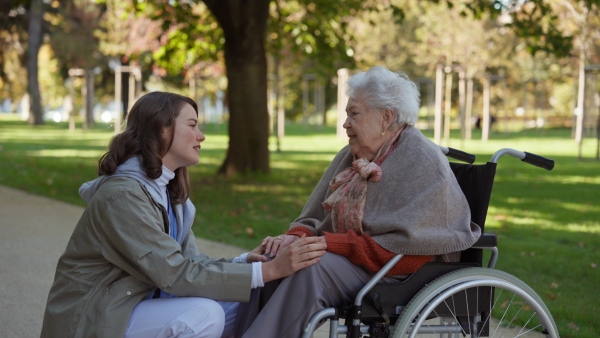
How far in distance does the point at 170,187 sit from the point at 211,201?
796 centimetres

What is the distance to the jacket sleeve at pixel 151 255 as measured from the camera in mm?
3023

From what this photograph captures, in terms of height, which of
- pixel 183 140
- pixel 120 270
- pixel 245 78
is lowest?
pixel 120 270

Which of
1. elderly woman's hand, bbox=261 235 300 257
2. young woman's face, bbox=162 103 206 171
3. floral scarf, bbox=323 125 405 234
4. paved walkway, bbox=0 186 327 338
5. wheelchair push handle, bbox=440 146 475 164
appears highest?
young woman's face, bbox=162 103 206 171

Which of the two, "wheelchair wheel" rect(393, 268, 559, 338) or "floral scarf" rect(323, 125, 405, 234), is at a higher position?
"floral scarf" rect(323, 125, 405, 234)

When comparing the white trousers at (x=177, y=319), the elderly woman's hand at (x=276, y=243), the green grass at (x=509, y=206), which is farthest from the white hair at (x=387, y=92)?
the green grass at (x=509, y=206)

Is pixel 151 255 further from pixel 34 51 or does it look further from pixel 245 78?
pixel 34 51

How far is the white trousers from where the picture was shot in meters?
3.09

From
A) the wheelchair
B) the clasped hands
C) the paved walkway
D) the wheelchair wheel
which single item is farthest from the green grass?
the wheelchair wheel

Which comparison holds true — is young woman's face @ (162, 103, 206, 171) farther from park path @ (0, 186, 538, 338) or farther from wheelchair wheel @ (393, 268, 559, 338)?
park path @ (0, 186, 538, 338)

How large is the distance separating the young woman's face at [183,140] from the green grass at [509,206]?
906 millimetres

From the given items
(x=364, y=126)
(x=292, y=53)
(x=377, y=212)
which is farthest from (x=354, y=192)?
(x=292, y=53)

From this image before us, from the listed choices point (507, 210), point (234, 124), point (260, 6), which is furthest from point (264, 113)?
point (507, 210)

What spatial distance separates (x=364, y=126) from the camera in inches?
141

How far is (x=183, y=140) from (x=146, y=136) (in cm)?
14
